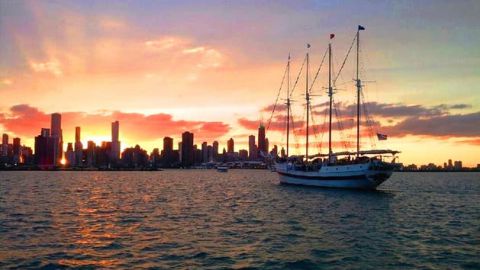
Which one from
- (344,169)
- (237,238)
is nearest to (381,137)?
(344,169)

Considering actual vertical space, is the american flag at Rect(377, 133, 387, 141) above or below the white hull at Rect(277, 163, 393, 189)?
above

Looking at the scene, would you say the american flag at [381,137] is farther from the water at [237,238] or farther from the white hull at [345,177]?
the water at [237,238]

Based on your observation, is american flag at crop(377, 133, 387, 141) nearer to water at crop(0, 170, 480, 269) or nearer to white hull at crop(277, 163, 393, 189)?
white hull at crop(277, 163, 393, 189)

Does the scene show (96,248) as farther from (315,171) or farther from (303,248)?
(315,171)

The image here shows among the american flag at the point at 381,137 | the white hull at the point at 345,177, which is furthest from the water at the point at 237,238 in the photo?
the american flag at the point at 381,137

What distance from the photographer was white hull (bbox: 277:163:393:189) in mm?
90863

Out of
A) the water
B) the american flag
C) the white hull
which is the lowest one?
the water

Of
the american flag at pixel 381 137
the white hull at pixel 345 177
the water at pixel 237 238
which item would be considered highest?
the american flag at pixel 381 137

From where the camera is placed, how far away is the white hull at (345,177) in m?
90.9

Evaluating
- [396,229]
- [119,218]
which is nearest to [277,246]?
[396,229]

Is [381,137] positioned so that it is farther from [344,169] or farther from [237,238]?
[237,238]

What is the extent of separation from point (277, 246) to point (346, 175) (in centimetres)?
6517

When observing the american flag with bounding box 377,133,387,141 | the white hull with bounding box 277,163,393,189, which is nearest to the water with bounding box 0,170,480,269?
the white hull with bounding box 277,163,393,189

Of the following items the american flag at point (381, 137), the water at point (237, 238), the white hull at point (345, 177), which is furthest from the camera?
the american flag at point (381, 137)
